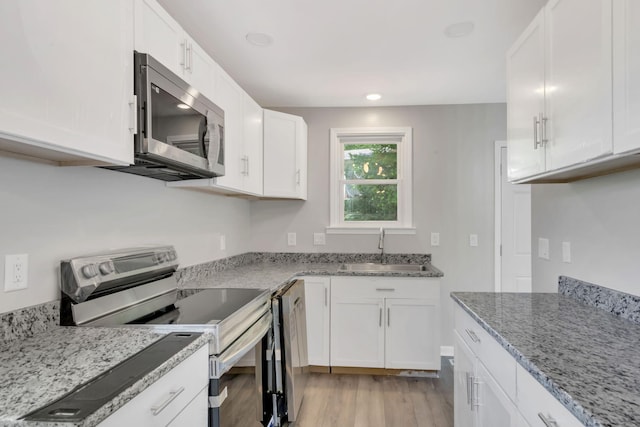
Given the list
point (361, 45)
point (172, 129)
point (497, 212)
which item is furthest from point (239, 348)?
point (497, 212)

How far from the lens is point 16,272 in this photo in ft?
3.82

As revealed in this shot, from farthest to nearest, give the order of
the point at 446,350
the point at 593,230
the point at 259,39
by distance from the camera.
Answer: the point at 446,350, the point at 259,39, the point at 593,230

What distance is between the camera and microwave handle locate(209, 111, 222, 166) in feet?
5.95

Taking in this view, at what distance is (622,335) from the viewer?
1200 millimetres

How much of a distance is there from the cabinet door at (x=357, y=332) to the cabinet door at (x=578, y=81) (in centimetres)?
180

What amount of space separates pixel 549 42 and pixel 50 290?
7.27 feet

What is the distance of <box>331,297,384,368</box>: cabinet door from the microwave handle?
62.3 inches

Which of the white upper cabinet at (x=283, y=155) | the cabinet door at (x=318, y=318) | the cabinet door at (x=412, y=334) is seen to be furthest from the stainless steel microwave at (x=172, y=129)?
the cabinet door at (x=412, y=334)

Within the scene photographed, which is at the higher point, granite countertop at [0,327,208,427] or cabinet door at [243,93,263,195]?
cabinet door at [243,93,263,195]

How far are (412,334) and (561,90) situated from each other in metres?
2.05

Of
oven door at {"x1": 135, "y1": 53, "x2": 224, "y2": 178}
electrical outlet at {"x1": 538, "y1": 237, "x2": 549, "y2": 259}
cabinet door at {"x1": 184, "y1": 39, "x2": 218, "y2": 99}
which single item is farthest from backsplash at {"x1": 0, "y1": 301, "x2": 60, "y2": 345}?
electrical outlet at {"x1": 538, "y1": 237, "x2": 549, "y2": 259}

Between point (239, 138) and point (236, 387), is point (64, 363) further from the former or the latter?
point (239, 138)

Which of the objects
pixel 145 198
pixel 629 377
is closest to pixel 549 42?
Result: pixel 629 377

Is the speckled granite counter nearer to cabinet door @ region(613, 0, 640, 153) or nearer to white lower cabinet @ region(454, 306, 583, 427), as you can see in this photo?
white lower cabinet @ region(454, 306, 583, 427)
